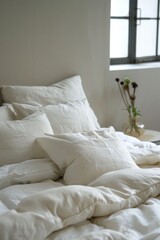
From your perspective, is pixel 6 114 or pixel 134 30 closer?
pixel 6 114

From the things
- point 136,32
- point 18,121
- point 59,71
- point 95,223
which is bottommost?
point 95,223

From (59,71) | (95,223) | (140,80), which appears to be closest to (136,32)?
(140,80)

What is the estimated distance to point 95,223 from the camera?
4.85ft

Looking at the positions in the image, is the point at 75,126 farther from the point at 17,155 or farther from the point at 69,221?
the point at 69,221

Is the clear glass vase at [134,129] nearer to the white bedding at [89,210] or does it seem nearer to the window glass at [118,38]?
the window glass at [118,38]

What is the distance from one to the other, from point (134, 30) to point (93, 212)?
238cm

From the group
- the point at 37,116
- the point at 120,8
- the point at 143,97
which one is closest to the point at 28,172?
the point at 37,116

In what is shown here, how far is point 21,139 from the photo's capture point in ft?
6.87

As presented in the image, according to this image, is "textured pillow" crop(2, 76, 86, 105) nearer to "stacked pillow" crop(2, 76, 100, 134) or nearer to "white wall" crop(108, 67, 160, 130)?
"stacked pillow" crop(2, 76, 100, 134)

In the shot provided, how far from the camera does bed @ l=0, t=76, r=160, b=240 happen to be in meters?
1.34

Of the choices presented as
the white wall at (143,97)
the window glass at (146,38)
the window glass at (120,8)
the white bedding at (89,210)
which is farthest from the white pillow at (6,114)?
the window glass at (146,38)

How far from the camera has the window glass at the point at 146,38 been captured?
3.54 metres

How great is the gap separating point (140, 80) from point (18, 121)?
154 centimetres

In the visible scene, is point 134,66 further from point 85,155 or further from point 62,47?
point 85,155
